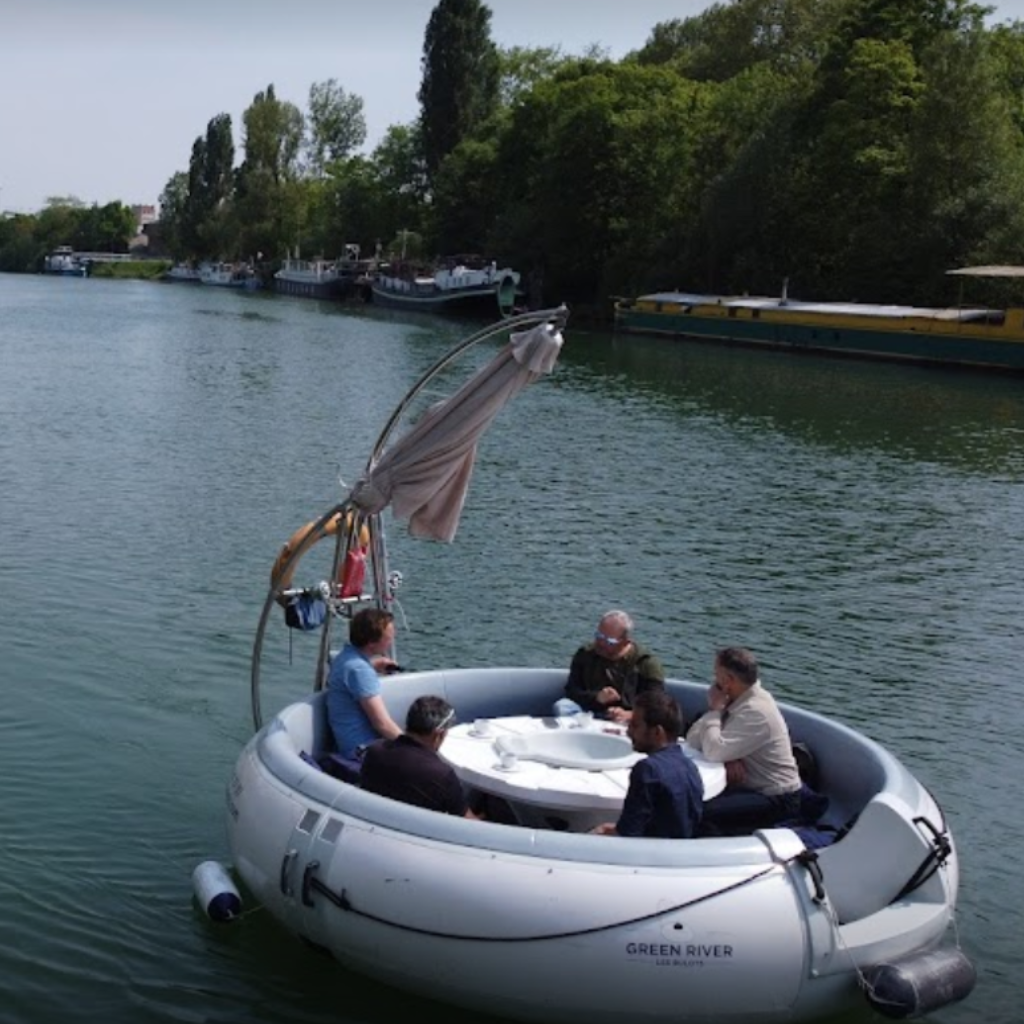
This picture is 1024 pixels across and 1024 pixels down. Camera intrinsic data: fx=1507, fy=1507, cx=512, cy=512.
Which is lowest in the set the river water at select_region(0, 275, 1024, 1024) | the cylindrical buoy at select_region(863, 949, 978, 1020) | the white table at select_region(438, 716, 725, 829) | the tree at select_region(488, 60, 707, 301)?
the river water at select_region(0, 275, 1024, 1024)

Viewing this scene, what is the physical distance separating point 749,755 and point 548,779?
1.18 meters

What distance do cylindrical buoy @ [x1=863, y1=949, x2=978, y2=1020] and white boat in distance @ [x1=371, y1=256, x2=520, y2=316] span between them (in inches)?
2756

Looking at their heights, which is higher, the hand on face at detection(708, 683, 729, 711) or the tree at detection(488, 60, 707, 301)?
the tree at detection(488, 60, 707, 301)

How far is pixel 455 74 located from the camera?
104 m

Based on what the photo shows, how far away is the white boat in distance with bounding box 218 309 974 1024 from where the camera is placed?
23.5 ft

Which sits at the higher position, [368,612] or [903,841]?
[368,612]

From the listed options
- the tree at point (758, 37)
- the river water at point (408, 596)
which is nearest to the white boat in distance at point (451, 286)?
the tree at point (758, 37)

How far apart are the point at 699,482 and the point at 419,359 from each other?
→ 93.2 feet

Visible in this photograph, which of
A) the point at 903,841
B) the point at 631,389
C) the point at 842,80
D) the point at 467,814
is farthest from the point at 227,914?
the point at 842,80

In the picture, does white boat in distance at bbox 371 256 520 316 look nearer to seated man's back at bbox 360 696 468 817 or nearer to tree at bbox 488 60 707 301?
tree at bbox 488 60 707 301

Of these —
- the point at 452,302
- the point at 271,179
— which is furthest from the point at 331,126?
the point at 452,302

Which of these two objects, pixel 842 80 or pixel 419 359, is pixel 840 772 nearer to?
pixel 419 359

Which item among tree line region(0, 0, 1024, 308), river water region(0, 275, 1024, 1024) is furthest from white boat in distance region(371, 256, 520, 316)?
river water region(0, 275, 1024, 1024)

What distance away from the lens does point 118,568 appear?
17.6 m
